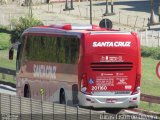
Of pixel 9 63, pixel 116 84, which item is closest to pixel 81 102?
pixel 116 84

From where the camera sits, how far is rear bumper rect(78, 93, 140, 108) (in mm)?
28578

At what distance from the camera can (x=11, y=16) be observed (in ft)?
315

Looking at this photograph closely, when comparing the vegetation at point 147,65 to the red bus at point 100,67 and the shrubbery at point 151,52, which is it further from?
the red bus at point 100,67

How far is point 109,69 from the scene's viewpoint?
2852cm

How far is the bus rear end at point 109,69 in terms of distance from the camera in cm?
2836

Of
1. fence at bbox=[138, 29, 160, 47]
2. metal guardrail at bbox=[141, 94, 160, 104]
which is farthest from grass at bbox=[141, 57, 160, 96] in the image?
fence at bbox=[138, 29, 160, 47]

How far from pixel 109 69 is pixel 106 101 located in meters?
1.21

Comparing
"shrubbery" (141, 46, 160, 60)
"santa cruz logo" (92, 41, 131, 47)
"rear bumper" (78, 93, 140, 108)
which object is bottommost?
"shrubbery" (141, 46, 160, 60)

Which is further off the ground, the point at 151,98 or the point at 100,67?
the point at 100,67

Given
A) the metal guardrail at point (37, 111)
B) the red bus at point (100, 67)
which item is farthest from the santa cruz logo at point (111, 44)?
the metal guardrail at point (37, 111)

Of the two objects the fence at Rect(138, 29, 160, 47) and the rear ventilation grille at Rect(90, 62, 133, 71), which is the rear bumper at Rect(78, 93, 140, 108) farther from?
the fence at Rect(138, 29, 160, 47)

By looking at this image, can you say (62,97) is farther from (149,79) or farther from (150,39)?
(150,39)

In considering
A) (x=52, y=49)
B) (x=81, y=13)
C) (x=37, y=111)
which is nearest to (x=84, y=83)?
(x=52, y=49)

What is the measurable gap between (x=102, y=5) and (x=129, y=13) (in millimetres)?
13153
